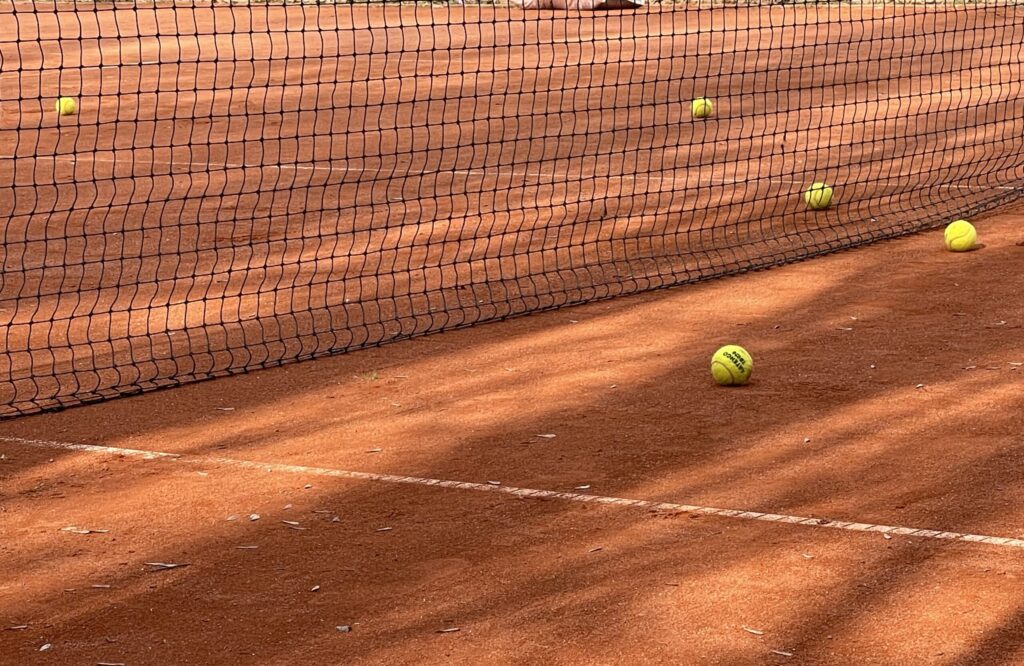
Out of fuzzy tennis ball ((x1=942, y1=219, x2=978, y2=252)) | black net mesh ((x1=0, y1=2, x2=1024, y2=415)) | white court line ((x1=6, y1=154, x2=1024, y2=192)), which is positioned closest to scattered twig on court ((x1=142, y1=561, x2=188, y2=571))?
black net mesh ((x1=0, y1=2, x2=1024, y2=415))

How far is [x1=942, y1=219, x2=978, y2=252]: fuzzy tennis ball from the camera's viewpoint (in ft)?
31.4

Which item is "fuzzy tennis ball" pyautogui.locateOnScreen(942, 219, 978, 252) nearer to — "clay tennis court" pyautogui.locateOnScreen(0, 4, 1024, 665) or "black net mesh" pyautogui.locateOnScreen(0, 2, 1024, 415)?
"clay tennis court" pyautogui.locateOnScreen(0, 4, 1024, 665)

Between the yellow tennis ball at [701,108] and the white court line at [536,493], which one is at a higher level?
the white court line at [536,493]

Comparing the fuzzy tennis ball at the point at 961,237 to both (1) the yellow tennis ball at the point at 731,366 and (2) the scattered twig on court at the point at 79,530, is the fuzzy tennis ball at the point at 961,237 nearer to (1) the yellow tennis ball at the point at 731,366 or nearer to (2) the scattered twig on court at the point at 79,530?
(1) the yellow tennis ball at the point at 731,366

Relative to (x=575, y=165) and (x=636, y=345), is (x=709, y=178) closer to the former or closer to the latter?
(x=575, y=165)

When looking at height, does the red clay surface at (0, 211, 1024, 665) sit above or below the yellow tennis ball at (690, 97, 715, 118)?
above

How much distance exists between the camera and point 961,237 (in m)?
9.58

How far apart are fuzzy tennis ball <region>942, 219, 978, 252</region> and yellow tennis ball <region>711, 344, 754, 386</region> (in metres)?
3.36

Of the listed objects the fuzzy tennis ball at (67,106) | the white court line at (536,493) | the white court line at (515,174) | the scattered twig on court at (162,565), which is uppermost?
the scattered twig on court at (162,565)

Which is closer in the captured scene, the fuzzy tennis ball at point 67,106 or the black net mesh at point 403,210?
the black net mesh at point 403,210

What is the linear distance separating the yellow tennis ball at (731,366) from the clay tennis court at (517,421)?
0.32 feet

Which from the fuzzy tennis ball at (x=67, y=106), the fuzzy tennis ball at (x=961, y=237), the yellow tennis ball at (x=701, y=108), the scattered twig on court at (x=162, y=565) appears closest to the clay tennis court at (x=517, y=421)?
the scattered twig on court at (x=162, y=565)

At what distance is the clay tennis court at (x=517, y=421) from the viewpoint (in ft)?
14.8

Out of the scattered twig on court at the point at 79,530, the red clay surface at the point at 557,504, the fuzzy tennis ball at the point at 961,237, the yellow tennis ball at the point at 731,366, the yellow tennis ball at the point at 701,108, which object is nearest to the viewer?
the red clay surface at the point at 557,504
